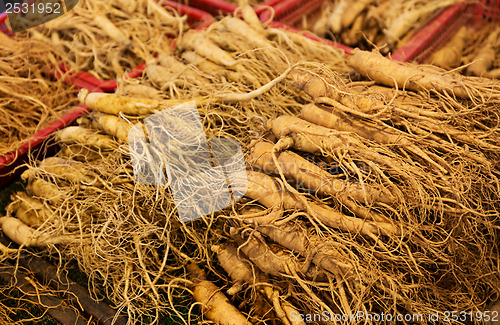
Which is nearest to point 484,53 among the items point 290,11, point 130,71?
point 290,11

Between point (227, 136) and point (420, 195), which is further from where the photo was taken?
point (227, 136)

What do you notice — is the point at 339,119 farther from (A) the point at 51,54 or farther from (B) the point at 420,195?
(A) the point at 51,54

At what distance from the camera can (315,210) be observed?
1.77 metres

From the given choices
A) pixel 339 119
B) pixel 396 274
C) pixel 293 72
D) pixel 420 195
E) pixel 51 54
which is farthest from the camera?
pixel 51 54

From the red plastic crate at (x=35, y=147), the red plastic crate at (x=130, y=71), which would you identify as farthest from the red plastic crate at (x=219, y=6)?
the red plastic crate at (x=35, y=147)

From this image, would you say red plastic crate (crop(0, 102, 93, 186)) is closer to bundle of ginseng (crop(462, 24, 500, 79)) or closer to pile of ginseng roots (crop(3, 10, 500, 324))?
pile of ginseng roots (crop(3, 10, 500, 324))

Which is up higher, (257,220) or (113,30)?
(113,30)

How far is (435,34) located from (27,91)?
2.71m

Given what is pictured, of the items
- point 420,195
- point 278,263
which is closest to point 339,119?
point 420,195

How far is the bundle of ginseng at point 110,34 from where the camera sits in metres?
2.96

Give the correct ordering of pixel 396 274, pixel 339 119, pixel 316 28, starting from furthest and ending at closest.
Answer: pixel 316 28, pixel 339 119, pixel 396 274

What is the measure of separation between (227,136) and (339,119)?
567 mm

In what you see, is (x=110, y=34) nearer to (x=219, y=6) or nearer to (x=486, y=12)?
(x=219, y=6)

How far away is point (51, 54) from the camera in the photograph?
2928mm
